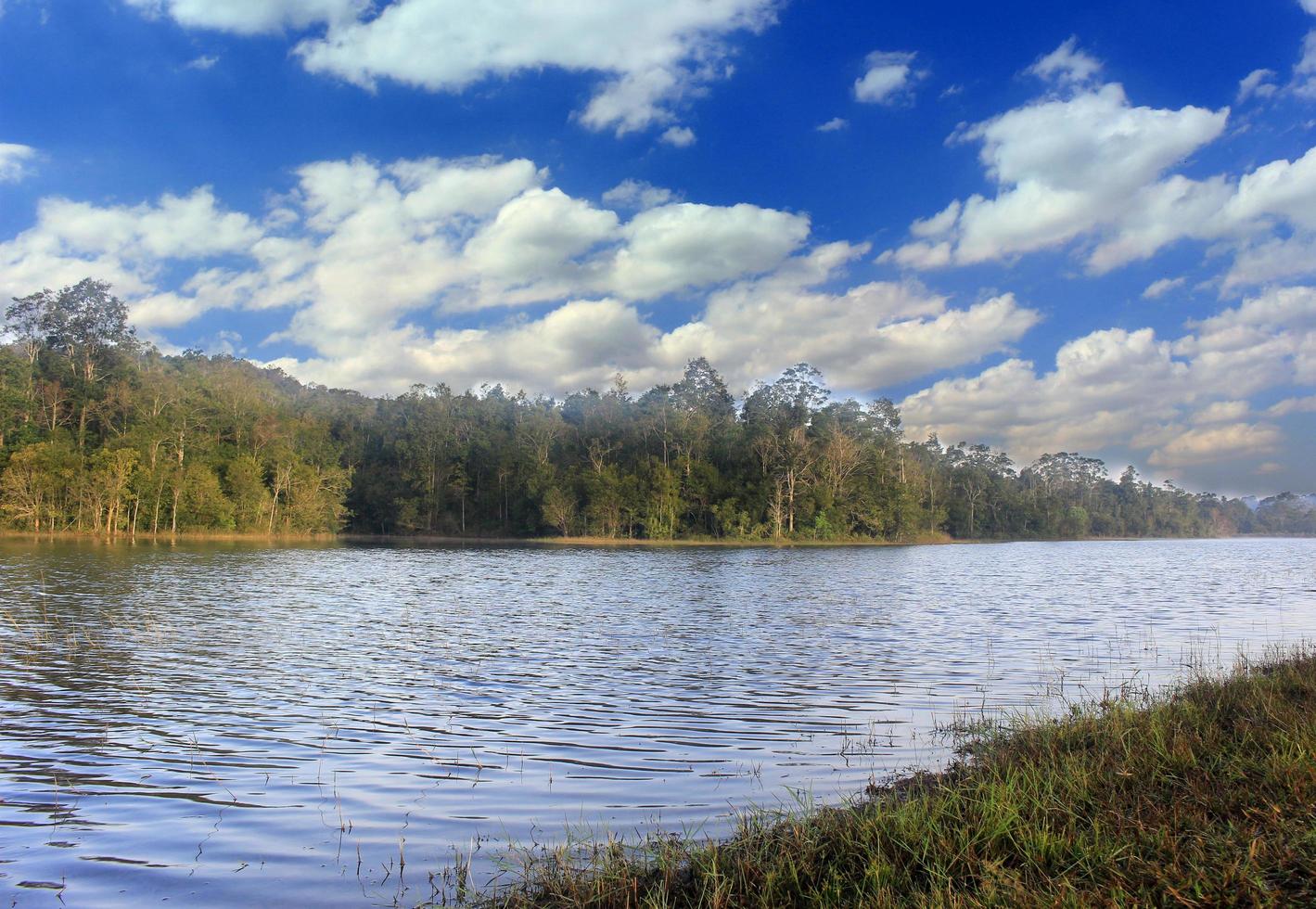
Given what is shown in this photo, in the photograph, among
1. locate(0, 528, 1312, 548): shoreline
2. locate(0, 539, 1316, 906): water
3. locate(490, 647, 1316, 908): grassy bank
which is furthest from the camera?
locate(0, 528, 1312, 548): shoreline

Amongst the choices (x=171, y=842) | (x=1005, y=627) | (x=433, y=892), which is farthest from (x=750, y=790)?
(x=1005, y=627)

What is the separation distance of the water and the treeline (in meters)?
65.4

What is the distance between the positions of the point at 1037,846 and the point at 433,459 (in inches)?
5181

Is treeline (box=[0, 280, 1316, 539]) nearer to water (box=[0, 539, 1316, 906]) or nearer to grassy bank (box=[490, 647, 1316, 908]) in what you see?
water (box=[0, 539, 1316, 906])

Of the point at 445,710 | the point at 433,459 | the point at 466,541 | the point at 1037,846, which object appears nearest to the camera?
the point at 1037,846

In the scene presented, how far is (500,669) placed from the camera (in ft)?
54.0

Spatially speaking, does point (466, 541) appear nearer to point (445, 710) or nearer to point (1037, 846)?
point (445, 710)

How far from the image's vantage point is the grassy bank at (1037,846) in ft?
→ 15.4

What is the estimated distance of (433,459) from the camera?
430 feet

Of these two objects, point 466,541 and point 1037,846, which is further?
point 466,541

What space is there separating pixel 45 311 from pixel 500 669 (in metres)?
128

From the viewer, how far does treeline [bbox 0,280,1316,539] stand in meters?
90.8

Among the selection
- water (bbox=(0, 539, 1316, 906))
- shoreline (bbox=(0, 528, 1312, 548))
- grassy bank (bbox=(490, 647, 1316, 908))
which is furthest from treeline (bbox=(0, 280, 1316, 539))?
grassy bank (bbox=(490, 647, 1316, 908))

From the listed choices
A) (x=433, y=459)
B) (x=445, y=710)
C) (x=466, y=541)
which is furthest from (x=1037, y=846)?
(x=433, y=459)
